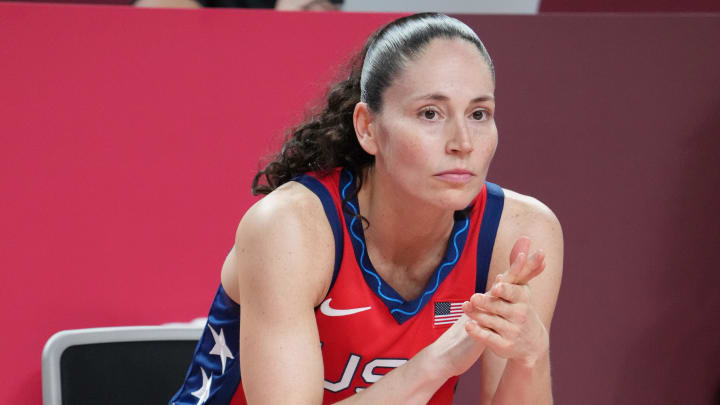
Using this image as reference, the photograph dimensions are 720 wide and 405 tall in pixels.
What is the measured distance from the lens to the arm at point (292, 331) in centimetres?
130

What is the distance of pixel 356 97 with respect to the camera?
1.50m

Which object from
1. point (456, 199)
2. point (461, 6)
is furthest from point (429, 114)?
point (461, 6)

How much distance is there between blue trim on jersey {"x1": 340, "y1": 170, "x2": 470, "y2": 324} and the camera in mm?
1451

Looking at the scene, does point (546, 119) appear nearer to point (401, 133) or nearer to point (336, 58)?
point (336, 58)

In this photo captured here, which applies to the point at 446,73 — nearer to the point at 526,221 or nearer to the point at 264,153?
the point at 526,221

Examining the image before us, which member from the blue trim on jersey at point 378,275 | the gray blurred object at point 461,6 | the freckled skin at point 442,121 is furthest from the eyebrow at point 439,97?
the gray blurred object at point 461,6

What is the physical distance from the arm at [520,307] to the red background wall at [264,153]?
627 millimetres

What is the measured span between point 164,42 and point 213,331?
0.73 meters

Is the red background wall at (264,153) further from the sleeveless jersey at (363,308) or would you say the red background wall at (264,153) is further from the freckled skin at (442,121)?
the freckled skin at (442,121)

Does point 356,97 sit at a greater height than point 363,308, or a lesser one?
greater

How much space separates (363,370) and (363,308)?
0.33ft

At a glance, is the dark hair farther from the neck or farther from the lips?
the lips

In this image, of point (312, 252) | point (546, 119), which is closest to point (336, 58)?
point (546, 119)

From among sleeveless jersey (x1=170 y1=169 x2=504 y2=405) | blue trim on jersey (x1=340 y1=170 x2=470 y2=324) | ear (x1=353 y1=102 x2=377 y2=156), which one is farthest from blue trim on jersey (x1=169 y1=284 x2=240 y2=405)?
ear (x1=353 y1=102 x2=377 y2=156)
